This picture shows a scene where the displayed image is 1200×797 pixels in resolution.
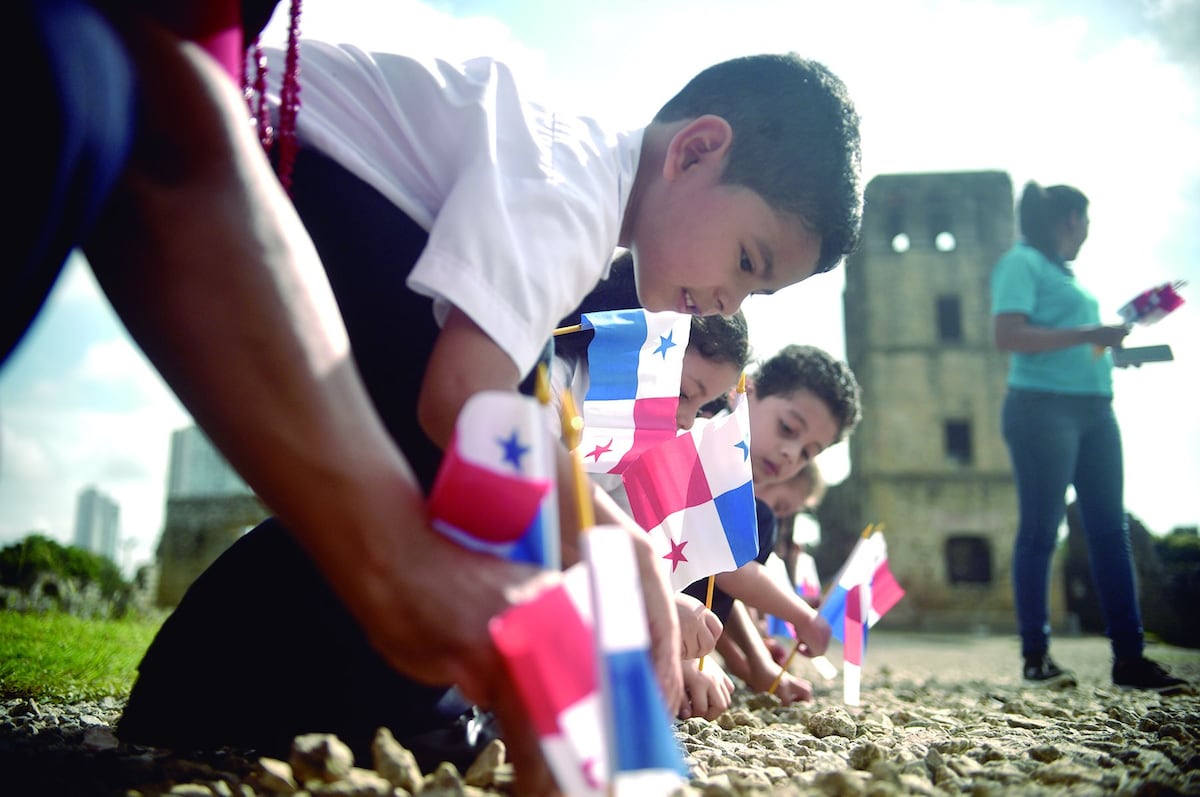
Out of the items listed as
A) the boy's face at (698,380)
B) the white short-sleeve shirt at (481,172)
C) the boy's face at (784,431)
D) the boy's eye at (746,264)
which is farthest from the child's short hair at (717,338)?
the white short-sleeve shirt at (481,172)

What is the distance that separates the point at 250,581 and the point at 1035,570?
122 inches

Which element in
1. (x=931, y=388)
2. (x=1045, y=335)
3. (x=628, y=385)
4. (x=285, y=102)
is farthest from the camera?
(x=931, y=388)

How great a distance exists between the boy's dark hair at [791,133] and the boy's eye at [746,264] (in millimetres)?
101

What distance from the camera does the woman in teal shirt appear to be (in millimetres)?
3270

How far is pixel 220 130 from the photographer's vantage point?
0.79m

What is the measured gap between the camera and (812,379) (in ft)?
11.4

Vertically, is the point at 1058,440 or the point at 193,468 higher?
the point at 193,468

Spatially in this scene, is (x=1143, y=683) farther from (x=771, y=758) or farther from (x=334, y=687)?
(x=334, y=687)

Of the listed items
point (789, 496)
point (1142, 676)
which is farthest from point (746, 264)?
point (789, 496)

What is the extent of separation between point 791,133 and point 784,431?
1981mm

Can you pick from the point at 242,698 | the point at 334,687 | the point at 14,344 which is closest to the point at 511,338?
the point at 14,344

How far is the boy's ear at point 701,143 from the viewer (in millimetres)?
1515

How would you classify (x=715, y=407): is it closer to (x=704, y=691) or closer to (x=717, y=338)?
(x=717, y=338)

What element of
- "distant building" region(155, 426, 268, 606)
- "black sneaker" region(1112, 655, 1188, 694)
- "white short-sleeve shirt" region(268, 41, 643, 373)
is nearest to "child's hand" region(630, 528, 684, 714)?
"white short-sleeve shirt" region(268, 41, 643, 373)
